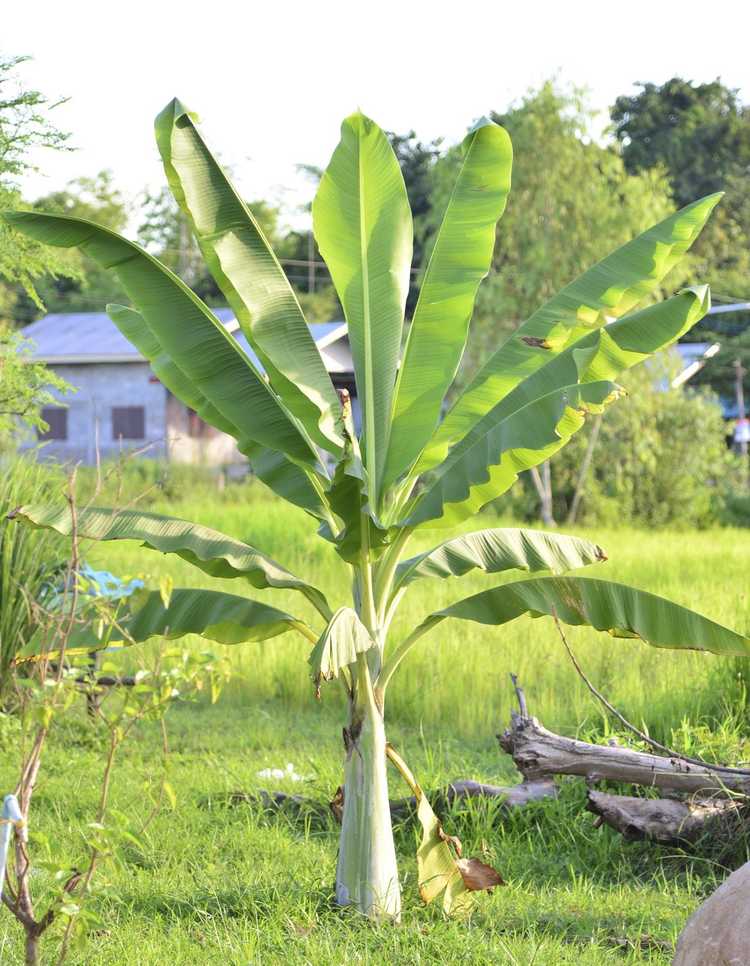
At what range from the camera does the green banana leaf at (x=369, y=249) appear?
17.3 ft

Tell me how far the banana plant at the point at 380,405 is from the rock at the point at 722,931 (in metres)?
1.57

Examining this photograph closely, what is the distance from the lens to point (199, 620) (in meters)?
5.20

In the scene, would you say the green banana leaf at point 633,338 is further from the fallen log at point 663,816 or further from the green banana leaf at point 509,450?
the fallen log at point 663,816

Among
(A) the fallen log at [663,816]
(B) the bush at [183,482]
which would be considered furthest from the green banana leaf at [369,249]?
→ (B) the bush at [183,482]

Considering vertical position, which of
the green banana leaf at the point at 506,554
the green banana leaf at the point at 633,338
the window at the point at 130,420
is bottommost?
the window at the point at 130,420

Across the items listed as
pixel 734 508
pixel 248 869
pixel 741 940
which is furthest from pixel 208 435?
pixel 741 940

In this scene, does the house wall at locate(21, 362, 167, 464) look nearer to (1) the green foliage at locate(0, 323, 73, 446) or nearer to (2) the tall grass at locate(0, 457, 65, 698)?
(2) the tall grass at locate(0, 457, 65, 698)

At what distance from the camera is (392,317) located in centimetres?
533

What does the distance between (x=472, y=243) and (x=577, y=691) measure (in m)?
4.74

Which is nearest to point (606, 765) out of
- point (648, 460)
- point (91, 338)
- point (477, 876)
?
point (477, 876)

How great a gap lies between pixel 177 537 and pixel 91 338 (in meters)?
25.7

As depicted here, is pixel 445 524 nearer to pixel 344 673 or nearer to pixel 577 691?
pixel 344 673

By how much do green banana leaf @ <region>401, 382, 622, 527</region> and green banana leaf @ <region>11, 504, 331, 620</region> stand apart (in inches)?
24.9

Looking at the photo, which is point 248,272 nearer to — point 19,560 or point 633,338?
point 633,338
